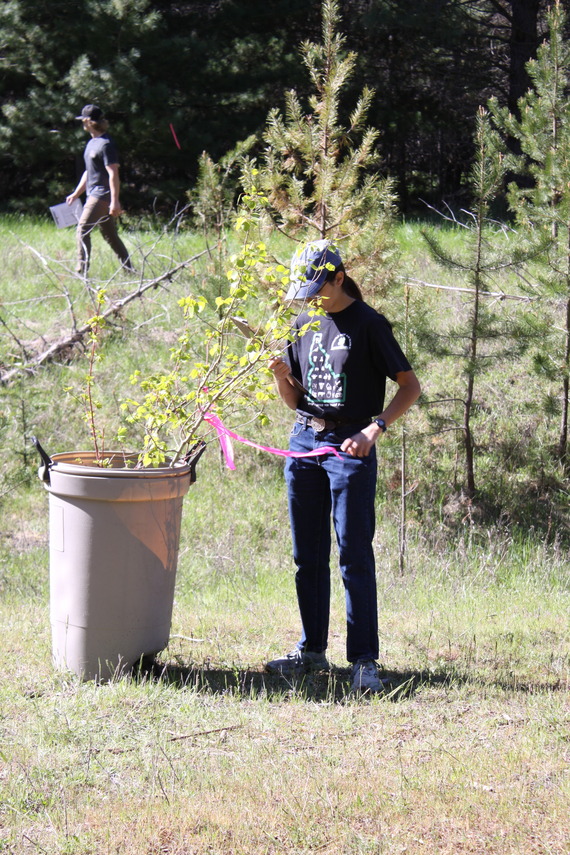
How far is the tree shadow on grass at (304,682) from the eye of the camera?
4148 millimetres

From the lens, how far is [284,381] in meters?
4.23

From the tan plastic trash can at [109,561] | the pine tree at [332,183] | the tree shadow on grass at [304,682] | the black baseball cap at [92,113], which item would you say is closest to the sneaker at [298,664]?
the tree shadow on grass at [304,682]

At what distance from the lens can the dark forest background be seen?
16.3 m

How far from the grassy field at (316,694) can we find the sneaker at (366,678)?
0.07 metres

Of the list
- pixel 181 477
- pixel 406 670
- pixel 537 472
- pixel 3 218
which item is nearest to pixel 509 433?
pixel 537 472

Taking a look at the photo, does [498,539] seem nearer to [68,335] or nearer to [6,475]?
[6,475]

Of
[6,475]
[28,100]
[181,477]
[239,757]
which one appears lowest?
[6,475]

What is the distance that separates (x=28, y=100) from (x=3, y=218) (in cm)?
240

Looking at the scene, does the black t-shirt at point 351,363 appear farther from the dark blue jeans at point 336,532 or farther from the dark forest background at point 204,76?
the dark forest background at point 204,76

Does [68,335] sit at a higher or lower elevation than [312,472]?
lower

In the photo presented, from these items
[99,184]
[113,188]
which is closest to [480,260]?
[113,188]

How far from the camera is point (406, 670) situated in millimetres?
4602

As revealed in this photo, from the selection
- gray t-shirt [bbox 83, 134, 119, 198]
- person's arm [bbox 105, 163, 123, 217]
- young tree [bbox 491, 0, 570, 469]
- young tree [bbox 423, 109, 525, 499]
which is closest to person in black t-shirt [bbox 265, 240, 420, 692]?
young tree [bbox 423, 109, 525, 499]

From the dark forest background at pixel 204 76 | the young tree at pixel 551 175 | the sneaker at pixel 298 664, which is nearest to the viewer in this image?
the sneaker at pixel 298 664
